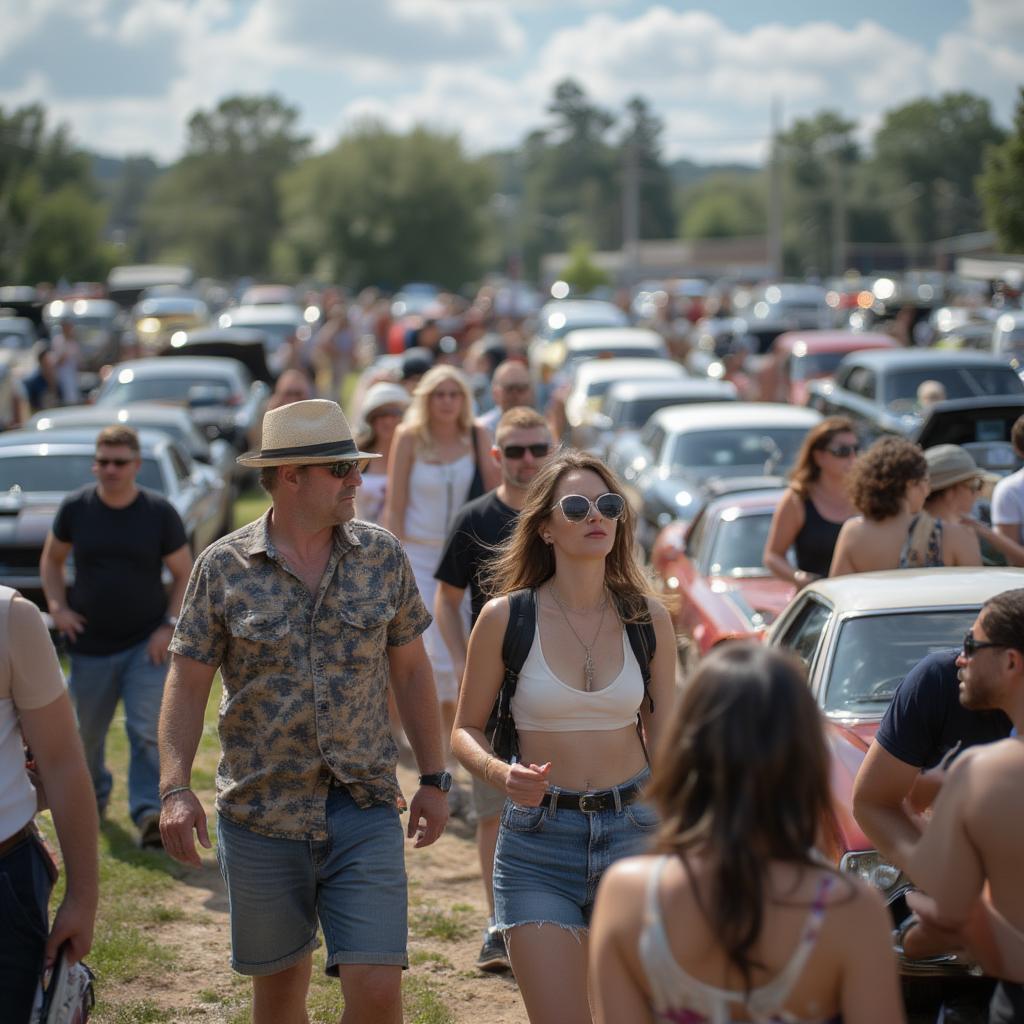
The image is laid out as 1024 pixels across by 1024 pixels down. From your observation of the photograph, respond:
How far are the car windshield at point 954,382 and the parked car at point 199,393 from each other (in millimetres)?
7961

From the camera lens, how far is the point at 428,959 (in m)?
6.12

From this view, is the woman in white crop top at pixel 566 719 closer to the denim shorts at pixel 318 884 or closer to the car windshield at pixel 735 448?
the denim shorts at pixel 318 884

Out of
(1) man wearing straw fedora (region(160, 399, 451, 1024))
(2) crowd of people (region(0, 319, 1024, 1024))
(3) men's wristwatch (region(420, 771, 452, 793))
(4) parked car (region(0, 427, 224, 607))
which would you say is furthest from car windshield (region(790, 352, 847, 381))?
(1) man wearing straw fedora (region(160, 399, 451, 1024))

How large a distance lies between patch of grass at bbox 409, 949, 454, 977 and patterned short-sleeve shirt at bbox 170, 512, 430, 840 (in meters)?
2.13

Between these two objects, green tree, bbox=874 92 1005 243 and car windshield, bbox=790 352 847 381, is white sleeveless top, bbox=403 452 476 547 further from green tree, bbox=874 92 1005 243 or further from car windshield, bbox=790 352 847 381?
green tree, bbox=874 92 1005 243

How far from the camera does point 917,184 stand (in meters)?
131

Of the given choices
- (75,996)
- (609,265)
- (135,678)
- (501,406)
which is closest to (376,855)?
(75,996)

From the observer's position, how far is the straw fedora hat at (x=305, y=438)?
14.1 feet

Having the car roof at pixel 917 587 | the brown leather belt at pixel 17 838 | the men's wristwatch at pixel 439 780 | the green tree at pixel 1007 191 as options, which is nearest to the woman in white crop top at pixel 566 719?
the men's wristwatch at pixel 439 780

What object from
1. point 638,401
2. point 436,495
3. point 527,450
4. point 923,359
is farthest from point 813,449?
point 638,401

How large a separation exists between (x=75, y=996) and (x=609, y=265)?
116 meters

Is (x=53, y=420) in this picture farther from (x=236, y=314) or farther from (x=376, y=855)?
(x=236, y=314)

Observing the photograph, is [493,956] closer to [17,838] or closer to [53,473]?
[17,838]

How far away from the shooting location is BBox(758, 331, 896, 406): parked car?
67.6 ft
